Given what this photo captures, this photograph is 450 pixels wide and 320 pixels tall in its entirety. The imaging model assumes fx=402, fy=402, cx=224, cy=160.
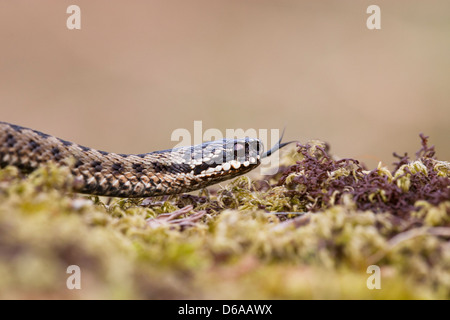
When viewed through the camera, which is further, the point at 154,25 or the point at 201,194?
the point at 154,25

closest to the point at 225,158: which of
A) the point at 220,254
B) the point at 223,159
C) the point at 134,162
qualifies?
the point at 223,159

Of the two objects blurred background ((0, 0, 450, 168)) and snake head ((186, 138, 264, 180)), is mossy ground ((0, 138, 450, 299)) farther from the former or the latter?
blurred background ((0, 0, 450, 168))

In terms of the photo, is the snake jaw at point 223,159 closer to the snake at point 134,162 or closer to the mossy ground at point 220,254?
the snake at point 134,162

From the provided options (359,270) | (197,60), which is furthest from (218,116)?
(359,270)

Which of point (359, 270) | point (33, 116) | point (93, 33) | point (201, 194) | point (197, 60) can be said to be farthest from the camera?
point (197, 60)

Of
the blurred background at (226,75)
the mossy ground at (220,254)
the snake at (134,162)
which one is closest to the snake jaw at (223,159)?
the snake at (134,162)

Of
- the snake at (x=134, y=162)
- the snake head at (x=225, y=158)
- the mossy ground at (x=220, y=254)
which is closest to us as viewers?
the mossy ground at (x=220, y=254)
